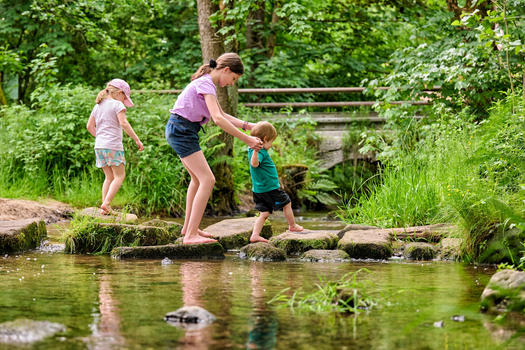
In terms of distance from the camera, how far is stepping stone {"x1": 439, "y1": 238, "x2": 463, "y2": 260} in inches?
263

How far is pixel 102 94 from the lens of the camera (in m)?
9.07

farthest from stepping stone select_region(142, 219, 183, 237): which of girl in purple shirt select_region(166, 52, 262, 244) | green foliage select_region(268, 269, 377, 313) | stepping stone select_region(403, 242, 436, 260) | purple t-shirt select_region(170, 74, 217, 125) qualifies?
green foliage select_region(268, 269, 377, 313)

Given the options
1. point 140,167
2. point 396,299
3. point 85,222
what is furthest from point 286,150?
point 396,299

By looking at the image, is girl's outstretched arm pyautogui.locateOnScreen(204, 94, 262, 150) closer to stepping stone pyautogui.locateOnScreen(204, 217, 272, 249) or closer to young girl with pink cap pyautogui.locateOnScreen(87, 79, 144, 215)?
stepping stone pyautogui.locateOnScreen(204, 217, 272, 249)

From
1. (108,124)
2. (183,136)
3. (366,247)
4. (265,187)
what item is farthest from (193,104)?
(108,124)

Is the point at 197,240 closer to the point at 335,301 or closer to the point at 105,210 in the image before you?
the point at 105,210

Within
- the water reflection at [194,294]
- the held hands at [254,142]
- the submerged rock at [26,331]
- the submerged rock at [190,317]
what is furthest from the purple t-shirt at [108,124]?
the submerged rock at [26,331]

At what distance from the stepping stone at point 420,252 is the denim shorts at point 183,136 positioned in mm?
2403

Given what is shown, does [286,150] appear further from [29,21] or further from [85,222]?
[85,222]

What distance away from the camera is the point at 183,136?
22.2 feet

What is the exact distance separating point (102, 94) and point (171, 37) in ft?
45.1

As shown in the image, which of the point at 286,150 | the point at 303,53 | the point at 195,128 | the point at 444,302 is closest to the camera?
the point at 444,302

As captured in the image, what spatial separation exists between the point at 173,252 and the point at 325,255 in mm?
1527

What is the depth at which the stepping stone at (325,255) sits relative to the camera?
21.9 feet
